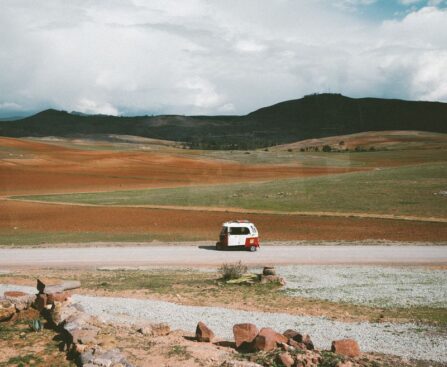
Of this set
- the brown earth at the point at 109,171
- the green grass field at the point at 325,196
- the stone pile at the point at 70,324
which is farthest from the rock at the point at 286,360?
the brown earth at the point at 109,171

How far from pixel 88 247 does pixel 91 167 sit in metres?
69.6

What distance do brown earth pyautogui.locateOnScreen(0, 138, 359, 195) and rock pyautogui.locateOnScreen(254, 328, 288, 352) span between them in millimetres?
63349

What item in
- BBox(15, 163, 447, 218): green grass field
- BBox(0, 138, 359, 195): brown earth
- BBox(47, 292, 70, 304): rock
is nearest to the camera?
BBox(47, 292, 70, 304): rock

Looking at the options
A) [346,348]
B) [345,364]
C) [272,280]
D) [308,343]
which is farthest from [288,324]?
[272,280]

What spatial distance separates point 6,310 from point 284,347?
8498 millimetres

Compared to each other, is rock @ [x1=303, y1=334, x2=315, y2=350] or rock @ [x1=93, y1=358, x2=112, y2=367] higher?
rock @ [x1=303, y1=334, x2=315, y2=350]

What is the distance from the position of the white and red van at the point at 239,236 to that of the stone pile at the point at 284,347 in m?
19.5

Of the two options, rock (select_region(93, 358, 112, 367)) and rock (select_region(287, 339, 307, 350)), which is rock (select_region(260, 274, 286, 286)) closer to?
rock (select_region(287, 339, 307, 350))

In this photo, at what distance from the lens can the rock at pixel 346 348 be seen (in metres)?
10.9

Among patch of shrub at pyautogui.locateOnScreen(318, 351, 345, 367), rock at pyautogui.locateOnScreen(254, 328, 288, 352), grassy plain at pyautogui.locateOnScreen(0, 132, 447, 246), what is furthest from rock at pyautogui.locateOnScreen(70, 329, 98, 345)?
grassy plain at pyautogui.locateOnScreen(0, 132, 447, 246)

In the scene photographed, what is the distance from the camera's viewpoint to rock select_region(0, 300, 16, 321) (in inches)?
555

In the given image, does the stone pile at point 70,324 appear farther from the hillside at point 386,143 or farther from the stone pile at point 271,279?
the hillside at point 386,143

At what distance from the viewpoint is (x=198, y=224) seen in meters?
42.8

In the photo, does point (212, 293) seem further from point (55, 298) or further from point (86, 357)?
point (86, 357)
